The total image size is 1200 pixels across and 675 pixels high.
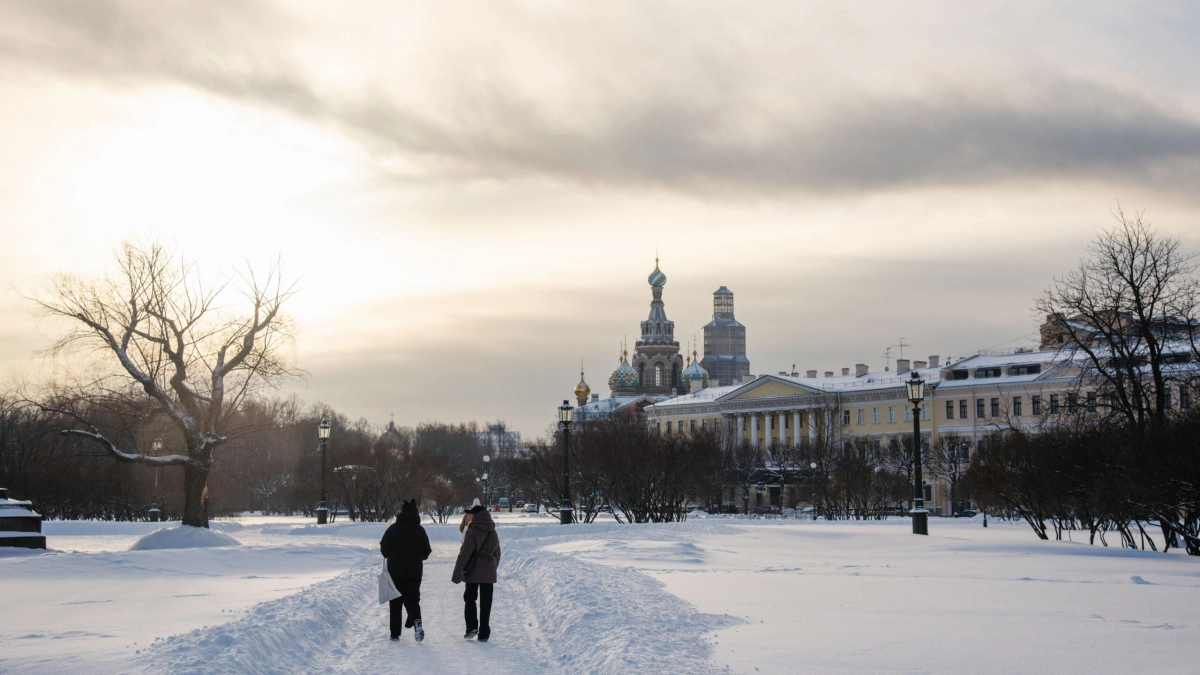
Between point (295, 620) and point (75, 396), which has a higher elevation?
point (75, 396)

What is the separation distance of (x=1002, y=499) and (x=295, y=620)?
76.0 feet

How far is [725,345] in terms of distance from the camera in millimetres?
193000

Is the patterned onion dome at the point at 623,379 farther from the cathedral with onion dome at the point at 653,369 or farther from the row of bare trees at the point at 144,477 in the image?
the row of bare trees at the point at 144,477

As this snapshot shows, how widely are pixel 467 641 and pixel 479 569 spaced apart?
32.5 inches

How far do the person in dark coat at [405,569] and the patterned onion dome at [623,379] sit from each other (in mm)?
143606

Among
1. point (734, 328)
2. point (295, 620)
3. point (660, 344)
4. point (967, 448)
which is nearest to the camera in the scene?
point (295, 620)

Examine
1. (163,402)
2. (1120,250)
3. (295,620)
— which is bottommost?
(295,620)

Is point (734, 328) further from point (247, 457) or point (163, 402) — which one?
point (163, 402)

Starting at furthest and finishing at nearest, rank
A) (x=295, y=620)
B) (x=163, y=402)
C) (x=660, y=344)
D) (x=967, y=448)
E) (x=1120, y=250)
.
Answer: (x=660, y=344)
(x=967, y=448)
(x=1120, y=250)
(x=163, y=402)
(x=295, y=620)

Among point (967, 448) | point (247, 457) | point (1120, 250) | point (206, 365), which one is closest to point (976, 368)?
point (967, 448)

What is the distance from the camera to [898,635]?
37.4ft

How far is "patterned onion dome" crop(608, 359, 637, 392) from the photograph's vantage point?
15712cm

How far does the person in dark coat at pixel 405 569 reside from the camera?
13188 mm

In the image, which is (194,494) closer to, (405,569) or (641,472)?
(641,472)
